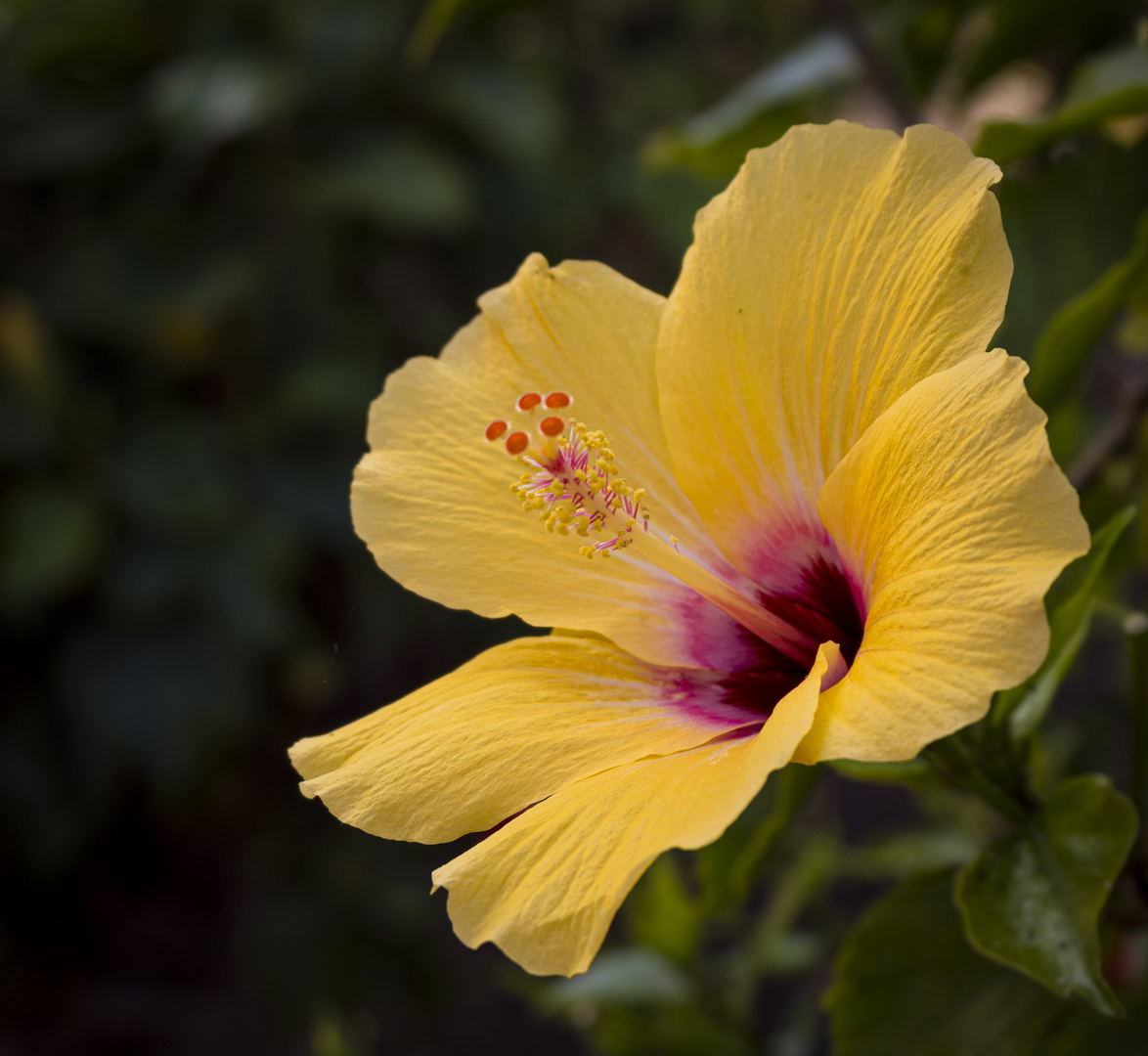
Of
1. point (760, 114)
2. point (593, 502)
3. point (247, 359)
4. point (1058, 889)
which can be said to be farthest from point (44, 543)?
point (1058, 889)

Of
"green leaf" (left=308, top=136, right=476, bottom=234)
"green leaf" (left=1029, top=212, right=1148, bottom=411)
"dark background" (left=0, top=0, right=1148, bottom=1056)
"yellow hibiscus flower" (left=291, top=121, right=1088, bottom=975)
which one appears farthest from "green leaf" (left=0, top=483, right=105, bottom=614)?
"green leaf" (left=1029, top=212, right=1148, bottom=411)

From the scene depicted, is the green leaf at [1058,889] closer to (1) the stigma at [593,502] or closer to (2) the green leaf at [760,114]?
(1) the stigma at [593,502]

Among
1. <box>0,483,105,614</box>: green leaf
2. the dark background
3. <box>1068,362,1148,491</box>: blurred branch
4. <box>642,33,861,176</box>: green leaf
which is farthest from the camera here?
the dark background

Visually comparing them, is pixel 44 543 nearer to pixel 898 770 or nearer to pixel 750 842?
pixel 750 842

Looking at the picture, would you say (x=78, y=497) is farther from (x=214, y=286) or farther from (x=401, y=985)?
(x=401, y=985)

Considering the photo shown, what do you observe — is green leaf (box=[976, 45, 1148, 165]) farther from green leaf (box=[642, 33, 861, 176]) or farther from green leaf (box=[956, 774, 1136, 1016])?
green leaf (box=[956, 774, 1136, 1016])

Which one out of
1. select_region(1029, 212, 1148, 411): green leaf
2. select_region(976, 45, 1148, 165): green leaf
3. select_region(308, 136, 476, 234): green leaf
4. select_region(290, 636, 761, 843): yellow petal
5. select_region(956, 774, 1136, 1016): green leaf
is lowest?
select_region(956, 774, 1136, 1016): green leaf
